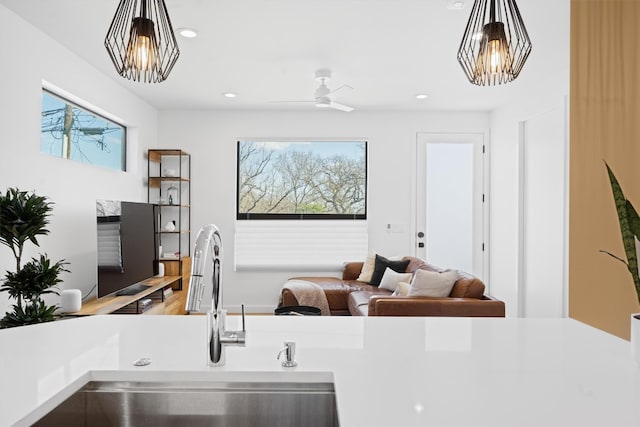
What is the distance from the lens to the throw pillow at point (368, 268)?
540 centimetres

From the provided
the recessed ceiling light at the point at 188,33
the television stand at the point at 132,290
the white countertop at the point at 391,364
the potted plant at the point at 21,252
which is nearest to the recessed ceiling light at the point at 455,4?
the recessed ceiling light at the point at 188,33

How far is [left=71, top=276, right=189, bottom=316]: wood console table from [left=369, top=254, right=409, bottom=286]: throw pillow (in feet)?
7.09

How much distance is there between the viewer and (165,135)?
595cm

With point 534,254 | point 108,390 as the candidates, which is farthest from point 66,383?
point 534,254

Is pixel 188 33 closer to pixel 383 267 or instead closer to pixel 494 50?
pixel 494 50

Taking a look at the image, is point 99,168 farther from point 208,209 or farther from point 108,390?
point 108,390

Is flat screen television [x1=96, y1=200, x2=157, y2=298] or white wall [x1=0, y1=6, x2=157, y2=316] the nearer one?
white wall [x1=0, y1=6, x2=157, y2=316]

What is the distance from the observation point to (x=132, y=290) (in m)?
4.45

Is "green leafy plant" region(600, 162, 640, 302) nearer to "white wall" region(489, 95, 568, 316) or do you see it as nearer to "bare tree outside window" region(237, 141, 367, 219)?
"white wall" region(489, 95, 568, 316)

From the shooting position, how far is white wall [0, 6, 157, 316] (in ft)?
10.00

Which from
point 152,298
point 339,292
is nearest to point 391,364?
point 339,292

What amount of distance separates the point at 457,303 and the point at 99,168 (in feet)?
10.9

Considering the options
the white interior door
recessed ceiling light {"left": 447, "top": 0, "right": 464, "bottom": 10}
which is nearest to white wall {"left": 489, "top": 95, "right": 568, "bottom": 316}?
the white interior door

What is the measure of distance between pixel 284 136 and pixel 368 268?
6.47 feet
